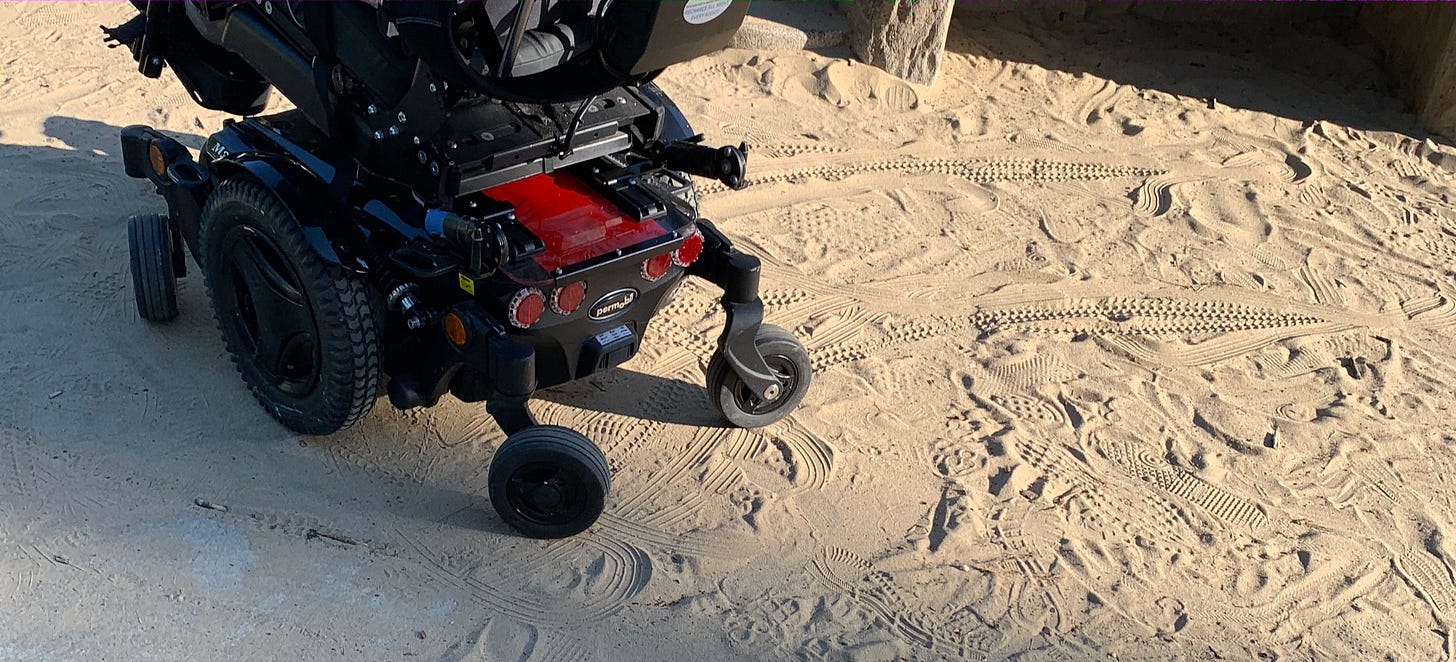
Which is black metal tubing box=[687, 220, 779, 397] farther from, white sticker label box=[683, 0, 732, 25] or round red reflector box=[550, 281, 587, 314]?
white sticker label box=[683, 0, 732, 25]

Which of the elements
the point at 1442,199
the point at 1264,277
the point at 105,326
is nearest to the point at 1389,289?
the point at 1264,277

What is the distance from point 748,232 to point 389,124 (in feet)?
7.76

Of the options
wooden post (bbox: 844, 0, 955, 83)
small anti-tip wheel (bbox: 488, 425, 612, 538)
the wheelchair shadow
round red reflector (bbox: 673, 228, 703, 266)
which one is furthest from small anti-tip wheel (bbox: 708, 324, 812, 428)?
wooden post (bbox: 844, 0, 955, 83)

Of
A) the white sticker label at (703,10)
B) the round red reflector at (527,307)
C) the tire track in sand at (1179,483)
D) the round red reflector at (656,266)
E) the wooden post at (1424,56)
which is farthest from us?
the wooden post at (1424,56)

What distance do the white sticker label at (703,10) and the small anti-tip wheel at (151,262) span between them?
260 cm

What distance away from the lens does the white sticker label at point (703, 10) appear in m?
3.32

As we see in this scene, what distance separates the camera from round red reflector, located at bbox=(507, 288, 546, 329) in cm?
387

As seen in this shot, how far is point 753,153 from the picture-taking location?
672 cm


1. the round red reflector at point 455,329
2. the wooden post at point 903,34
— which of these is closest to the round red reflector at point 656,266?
the round red reflector at point 455,329

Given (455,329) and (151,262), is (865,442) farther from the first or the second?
(151,262)

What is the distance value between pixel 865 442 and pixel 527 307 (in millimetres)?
1522

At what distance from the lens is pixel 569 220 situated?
13.3 feet

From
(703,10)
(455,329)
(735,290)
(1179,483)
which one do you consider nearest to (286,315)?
(455,329)

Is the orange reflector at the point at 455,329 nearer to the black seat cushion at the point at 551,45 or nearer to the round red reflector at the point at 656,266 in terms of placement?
the round red reflector at the point at 656,266
